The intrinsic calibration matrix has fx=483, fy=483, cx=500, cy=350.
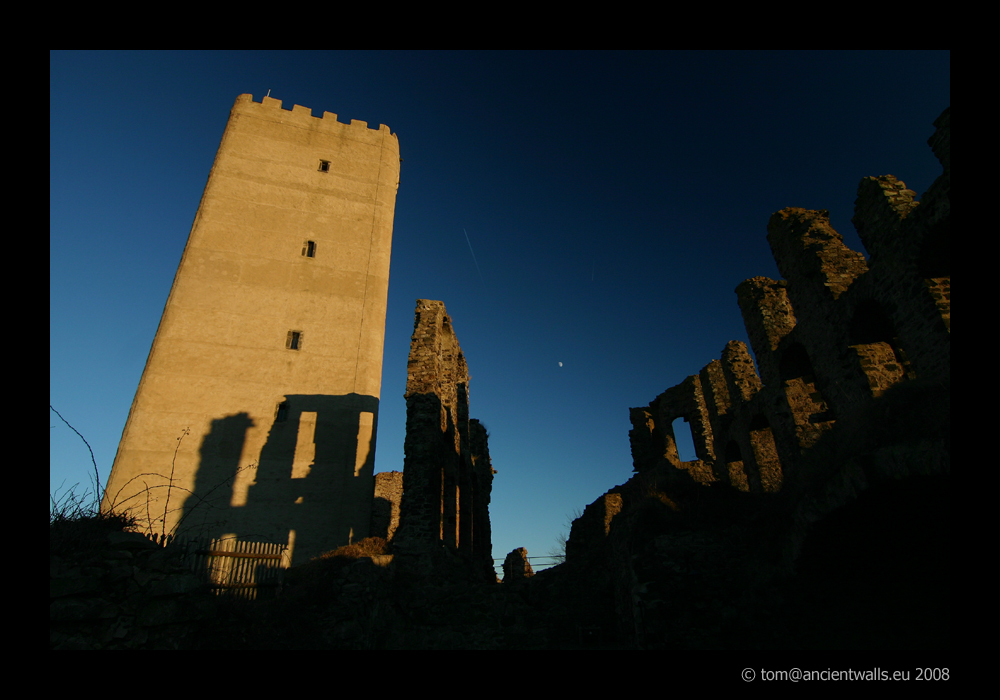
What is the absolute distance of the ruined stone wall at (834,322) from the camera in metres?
8.52

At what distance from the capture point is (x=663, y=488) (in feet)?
34.7

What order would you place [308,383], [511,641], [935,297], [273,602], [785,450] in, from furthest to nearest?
[308,383]
[785,450]
[511,641]
[273,602]
[935,297]

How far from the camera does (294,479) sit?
14.9 meters

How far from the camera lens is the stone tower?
1421 centimetres

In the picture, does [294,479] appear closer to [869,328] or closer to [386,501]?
[386,501]

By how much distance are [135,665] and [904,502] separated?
7.65m

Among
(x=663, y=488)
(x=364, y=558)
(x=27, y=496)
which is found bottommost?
(x=364, y=558)

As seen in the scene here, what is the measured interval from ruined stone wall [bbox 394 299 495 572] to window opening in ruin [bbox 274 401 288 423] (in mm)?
4852

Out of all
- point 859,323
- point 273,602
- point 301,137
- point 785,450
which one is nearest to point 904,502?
point 859,323

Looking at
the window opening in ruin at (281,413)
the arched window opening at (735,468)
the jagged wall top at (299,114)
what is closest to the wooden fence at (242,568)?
the window opening in ruin at (281,413)

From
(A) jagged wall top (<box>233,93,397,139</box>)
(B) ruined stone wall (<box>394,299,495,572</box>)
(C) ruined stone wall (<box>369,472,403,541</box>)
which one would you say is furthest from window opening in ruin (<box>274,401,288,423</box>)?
(A) jagged wall top (<box>233,93,397,139</box>)

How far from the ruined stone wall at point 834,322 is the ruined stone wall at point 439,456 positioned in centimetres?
626

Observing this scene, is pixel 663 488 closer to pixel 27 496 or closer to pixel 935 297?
pixel 935 297

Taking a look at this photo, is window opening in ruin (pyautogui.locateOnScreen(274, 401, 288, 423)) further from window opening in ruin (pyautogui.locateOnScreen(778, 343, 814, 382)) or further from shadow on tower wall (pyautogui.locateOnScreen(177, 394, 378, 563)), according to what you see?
window opening in ruin (pyautogui.locateOnScreen(778, 343, 814, 382))
